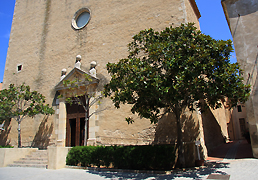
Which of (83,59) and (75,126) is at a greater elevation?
(83,59)

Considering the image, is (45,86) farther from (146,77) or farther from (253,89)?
(253,89)

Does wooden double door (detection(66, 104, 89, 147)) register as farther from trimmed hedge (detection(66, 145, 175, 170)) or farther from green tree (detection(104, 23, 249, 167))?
green tree (detection(104, 23, 249, 167))

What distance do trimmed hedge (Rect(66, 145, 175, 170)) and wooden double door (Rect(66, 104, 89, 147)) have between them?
2755mm

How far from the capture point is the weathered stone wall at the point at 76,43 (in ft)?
36.0

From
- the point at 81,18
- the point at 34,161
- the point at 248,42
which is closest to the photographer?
the point at 248,42

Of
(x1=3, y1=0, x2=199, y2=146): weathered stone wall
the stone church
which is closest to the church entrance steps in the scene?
the stone church

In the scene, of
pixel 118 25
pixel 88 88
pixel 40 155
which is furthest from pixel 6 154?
pixel 118 25

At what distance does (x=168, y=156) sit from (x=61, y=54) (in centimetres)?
1014

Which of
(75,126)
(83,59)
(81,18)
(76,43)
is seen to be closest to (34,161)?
(75,126)

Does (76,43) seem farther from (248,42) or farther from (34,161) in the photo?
(248,42)

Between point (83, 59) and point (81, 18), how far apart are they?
10.9ft

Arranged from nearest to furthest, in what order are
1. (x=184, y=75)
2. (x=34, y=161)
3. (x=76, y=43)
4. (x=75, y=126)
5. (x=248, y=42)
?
(x=184, y=75), (x=248, y=42), (x=34, y=161), (x=75, y=126), (x=76, y=43)

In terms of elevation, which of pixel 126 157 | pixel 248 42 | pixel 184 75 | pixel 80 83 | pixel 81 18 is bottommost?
pixel 126 157

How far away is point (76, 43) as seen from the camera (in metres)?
13.7
